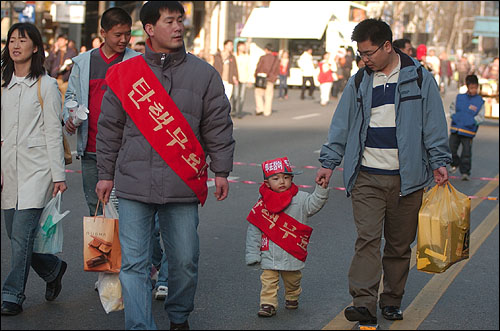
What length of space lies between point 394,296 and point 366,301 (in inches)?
17.5

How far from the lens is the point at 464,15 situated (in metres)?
93.4

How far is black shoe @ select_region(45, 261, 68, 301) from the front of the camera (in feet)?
18.7

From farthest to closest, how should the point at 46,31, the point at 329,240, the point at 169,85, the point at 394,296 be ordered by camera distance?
the point at 46,31 → the point at 329,240 → the point at 394,296 → the point at 169,85

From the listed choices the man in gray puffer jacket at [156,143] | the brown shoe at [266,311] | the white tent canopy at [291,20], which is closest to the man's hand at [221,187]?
the man in gray puffer jacket at [156,143]

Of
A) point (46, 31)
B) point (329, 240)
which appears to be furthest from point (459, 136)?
point (46, 31)

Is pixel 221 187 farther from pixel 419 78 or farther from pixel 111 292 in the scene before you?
pixel 419 78

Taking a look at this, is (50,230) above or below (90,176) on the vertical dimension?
below

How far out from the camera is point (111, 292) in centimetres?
509

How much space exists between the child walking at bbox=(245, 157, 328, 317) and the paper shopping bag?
100 centimetres

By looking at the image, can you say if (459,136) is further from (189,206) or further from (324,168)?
Answer: (189,206)

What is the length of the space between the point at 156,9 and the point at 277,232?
168cm

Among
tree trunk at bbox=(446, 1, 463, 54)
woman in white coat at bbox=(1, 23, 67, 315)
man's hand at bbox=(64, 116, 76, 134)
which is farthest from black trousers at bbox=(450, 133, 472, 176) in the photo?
tree trunk at bbox=(446, 1, 463, 54)

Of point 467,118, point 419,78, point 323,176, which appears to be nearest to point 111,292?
point 323,176

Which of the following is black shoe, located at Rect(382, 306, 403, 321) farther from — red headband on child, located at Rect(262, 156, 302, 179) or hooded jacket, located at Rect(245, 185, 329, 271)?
red headband on child, located at Rect(262, 156, 302, 179)
